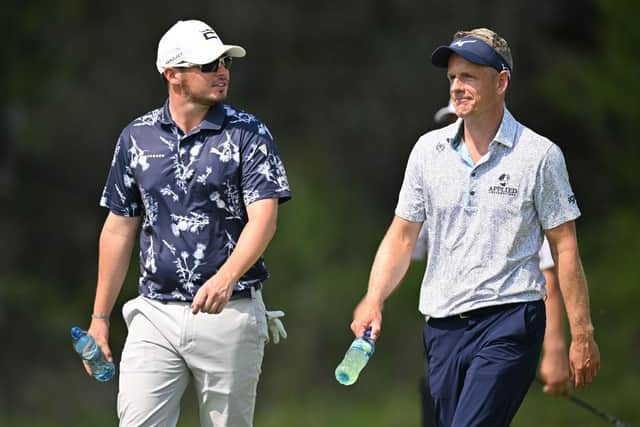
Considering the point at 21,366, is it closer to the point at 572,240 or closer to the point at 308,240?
the point at 308,240

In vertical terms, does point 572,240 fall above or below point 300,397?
above

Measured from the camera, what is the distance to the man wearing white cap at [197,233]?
5281 mm

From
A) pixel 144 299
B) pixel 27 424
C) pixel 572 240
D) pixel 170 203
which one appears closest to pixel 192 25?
pixel 170 203

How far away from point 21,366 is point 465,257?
10.4m

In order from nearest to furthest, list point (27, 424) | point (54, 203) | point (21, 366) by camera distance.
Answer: point (27, 424), point (21, 366), point (54, 203)

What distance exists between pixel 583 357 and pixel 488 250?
1.75 ft

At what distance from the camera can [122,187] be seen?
553cm

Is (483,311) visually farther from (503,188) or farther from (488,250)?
(503,188)

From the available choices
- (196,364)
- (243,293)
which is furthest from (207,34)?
(196,364)

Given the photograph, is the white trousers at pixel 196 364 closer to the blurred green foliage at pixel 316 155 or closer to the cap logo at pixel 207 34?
the cap logo at pixel 207 34

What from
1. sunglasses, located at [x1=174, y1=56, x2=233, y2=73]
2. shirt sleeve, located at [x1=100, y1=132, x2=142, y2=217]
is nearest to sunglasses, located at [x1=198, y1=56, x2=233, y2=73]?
sunglasses, located at [x1=174, y1=56, x2=233, y2=73]

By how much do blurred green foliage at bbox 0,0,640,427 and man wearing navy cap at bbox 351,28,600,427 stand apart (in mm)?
8254

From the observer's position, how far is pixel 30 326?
584 inches

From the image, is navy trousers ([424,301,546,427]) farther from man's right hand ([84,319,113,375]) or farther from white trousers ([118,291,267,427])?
man's right hand ([84,319,113,375])
